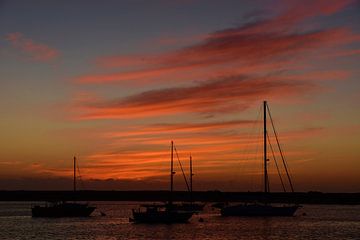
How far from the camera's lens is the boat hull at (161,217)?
8312 centimetres

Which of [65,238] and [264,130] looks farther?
[264,130]

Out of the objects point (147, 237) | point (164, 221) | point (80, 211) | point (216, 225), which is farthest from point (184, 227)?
point (80, 211)

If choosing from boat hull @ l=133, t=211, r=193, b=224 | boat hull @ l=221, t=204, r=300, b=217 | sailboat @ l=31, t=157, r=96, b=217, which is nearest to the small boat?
boat hull @ l=133, t=211, r=193, b=224

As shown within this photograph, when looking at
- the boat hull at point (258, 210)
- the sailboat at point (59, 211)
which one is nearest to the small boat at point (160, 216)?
the boat hull at point (258, 210)

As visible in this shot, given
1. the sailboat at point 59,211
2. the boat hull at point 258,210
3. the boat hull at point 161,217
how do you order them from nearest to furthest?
the boat hull at point 161,217, the boat hull at point 258,210, the sailboat at point 59,211

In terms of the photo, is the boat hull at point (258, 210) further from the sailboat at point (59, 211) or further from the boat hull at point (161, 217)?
the sailboat at point (59, 211)

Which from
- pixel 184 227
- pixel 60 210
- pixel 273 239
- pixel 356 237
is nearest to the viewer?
pixel 273 239

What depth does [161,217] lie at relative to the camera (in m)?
82.9

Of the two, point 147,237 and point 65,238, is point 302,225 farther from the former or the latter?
point 65,238

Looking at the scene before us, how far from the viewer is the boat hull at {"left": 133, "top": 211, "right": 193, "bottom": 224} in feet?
273

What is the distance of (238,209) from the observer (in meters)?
94.6

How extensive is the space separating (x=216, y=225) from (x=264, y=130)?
15760 millimetres

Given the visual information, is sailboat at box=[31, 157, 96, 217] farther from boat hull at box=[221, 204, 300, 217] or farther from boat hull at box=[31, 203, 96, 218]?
boat hull at box=[221, 204, 300, 217]

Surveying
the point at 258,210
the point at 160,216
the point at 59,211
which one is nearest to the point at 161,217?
the point at 160,216
